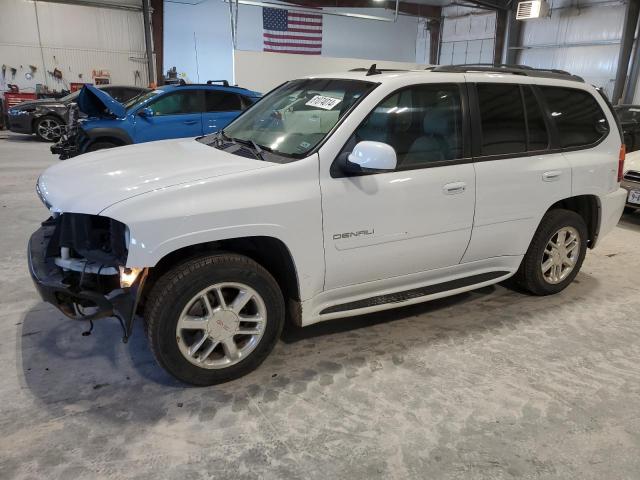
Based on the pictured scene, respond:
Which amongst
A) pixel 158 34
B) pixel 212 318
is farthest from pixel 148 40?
pixel 212 318

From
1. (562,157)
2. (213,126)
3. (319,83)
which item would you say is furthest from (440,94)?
(213,126)

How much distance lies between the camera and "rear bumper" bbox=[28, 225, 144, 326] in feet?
7.52

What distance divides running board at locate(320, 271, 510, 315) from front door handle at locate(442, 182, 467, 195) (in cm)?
63

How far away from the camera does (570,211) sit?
11.8 ft

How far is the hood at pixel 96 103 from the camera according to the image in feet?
21.1

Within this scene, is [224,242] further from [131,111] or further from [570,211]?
[131,111]

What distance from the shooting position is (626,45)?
1380 cm

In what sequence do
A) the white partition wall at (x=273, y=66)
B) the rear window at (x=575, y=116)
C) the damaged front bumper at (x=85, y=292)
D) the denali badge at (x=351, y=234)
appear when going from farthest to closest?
the white partition wall at (x=273, y=66), the rear window at (x=575, y=116), the denali badge at (x=351, y=234), the damaged front bumper at (x=85, y=292)

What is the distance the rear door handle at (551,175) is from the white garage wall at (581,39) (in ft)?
44.8

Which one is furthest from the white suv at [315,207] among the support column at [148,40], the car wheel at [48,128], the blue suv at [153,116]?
the support column at [148,40]

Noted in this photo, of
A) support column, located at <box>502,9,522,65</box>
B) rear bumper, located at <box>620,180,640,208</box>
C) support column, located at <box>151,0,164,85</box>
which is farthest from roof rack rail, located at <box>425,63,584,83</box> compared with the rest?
support column, located at <box>151,0,164,85</box>

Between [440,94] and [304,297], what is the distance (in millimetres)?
1482

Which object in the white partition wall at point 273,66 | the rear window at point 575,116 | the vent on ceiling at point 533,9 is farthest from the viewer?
the vent on ceiling at point 533,9

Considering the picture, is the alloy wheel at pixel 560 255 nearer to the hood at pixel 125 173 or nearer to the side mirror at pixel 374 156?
the side mirror at pixel 374 156
